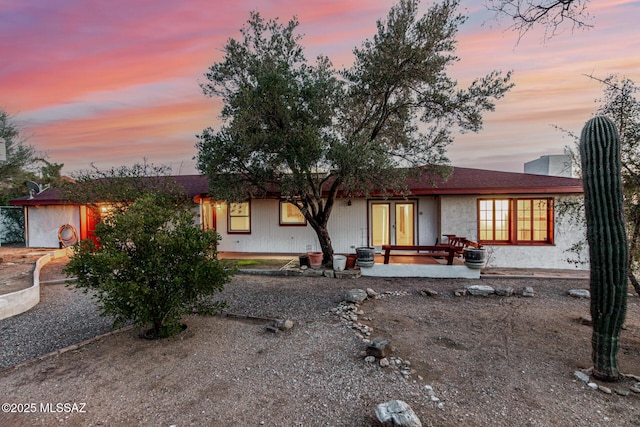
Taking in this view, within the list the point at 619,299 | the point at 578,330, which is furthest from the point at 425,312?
the point at 619,299

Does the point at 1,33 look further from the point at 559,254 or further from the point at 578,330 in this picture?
the point at 559,254

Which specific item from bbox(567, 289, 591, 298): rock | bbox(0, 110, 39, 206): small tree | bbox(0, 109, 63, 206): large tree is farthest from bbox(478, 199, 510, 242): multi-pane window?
bbox(0, 110, 39, 206): small tree

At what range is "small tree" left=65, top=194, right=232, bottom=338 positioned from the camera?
375 centimetres

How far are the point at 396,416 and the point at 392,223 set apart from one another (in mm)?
9477

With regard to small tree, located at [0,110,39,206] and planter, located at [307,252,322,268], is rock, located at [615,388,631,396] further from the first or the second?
small tree, located at [0,110,39,206]

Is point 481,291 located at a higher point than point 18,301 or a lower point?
lower

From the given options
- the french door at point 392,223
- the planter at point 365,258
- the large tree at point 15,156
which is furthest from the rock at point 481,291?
the large tree at point 15,156

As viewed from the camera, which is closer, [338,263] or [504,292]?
[504,292]

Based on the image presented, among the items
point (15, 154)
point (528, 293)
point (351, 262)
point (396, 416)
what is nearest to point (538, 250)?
point (528, 293)

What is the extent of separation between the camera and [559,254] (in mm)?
9742

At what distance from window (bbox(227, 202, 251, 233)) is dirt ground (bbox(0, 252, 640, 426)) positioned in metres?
→ 7.47

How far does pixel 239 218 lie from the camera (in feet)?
Answer: 40.9

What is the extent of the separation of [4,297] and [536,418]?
8.07m

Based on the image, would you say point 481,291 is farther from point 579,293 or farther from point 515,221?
point 515,221
